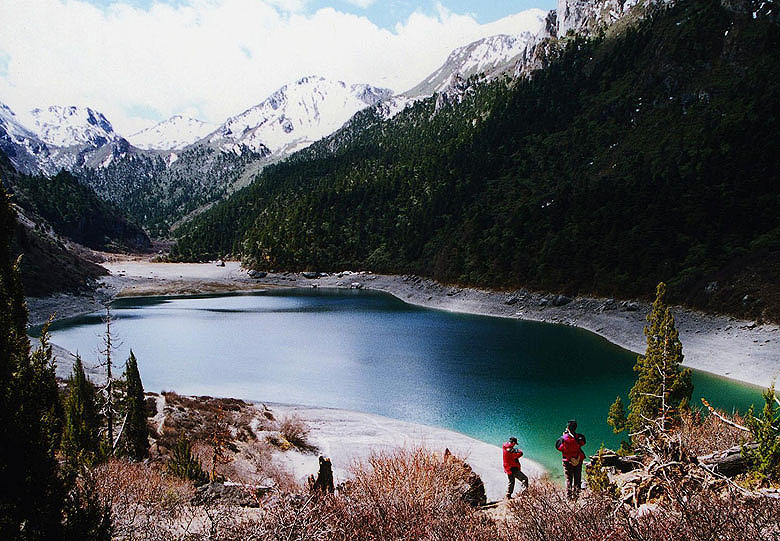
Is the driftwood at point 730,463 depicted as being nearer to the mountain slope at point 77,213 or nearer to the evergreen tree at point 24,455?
the evergreen tree at point 24,455

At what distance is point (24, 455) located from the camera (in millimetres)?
5008

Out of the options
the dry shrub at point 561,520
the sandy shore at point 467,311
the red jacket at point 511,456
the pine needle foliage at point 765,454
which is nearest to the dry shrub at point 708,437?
the pine needle foliage at point 765,454

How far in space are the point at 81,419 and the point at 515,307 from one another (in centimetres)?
4371

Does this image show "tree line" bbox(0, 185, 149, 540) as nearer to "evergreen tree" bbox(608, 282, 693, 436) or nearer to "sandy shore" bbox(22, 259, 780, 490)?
"sandy shore" bbox(22, 259, 780, 490)

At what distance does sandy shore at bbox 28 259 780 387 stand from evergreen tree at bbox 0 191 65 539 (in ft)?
101

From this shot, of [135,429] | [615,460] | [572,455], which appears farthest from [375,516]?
[135,429]

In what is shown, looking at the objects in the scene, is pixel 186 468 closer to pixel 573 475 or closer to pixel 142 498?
pixel 142 498

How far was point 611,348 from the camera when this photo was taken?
35.5 meters

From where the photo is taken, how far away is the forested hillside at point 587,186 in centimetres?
4219

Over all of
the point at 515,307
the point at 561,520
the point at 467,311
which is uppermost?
the point at 561,520

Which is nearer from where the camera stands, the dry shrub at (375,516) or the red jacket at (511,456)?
the dry shrub at (375,516)

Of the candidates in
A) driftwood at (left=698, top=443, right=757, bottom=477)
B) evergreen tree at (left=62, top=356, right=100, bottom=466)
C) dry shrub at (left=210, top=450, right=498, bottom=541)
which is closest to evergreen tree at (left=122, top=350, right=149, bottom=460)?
evergreen tree at (left=62, top=356, right=100, bottom=466)

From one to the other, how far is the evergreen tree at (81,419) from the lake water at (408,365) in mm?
12358

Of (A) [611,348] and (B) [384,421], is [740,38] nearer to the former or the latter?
(A) [611,348]
